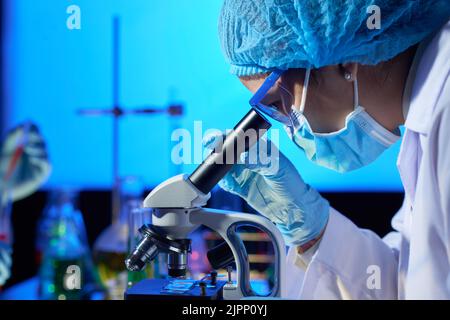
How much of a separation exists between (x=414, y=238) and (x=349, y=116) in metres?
0.27

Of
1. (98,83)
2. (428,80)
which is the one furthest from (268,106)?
(98,83)

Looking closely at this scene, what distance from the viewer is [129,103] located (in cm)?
Answer: 203

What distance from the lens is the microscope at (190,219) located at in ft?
Answer: 2.74

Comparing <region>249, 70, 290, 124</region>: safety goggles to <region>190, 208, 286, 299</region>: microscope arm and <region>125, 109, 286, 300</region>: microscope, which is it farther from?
<region>190, 208, 286, 299</region>: microscope arm

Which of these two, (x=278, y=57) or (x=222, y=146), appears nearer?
(x=222, y=146)

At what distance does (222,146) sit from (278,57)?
214mm

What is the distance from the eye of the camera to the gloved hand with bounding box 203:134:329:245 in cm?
103

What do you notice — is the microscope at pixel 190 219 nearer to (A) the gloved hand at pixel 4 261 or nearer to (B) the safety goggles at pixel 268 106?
(B) the safety goggles at pixel 268 106

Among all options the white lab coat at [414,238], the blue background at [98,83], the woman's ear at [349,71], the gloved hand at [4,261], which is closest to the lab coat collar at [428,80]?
the white lab coat at [414,238]

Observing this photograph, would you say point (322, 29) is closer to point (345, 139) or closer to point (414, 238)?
point (345, 139)

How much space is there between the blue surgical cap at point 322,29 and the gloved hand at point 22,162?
791mm

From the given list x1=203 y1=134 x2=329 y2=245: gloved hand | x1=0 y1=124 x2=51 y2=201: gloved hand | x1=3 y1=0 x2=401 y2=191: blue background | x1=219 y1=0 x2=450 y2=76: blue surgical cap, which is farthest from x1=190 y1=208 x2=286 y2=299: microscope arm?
x1=3 y1=0 x2=401 y2=191: blue background

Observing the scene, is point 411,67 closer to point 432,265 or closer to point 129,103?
point 432,265
